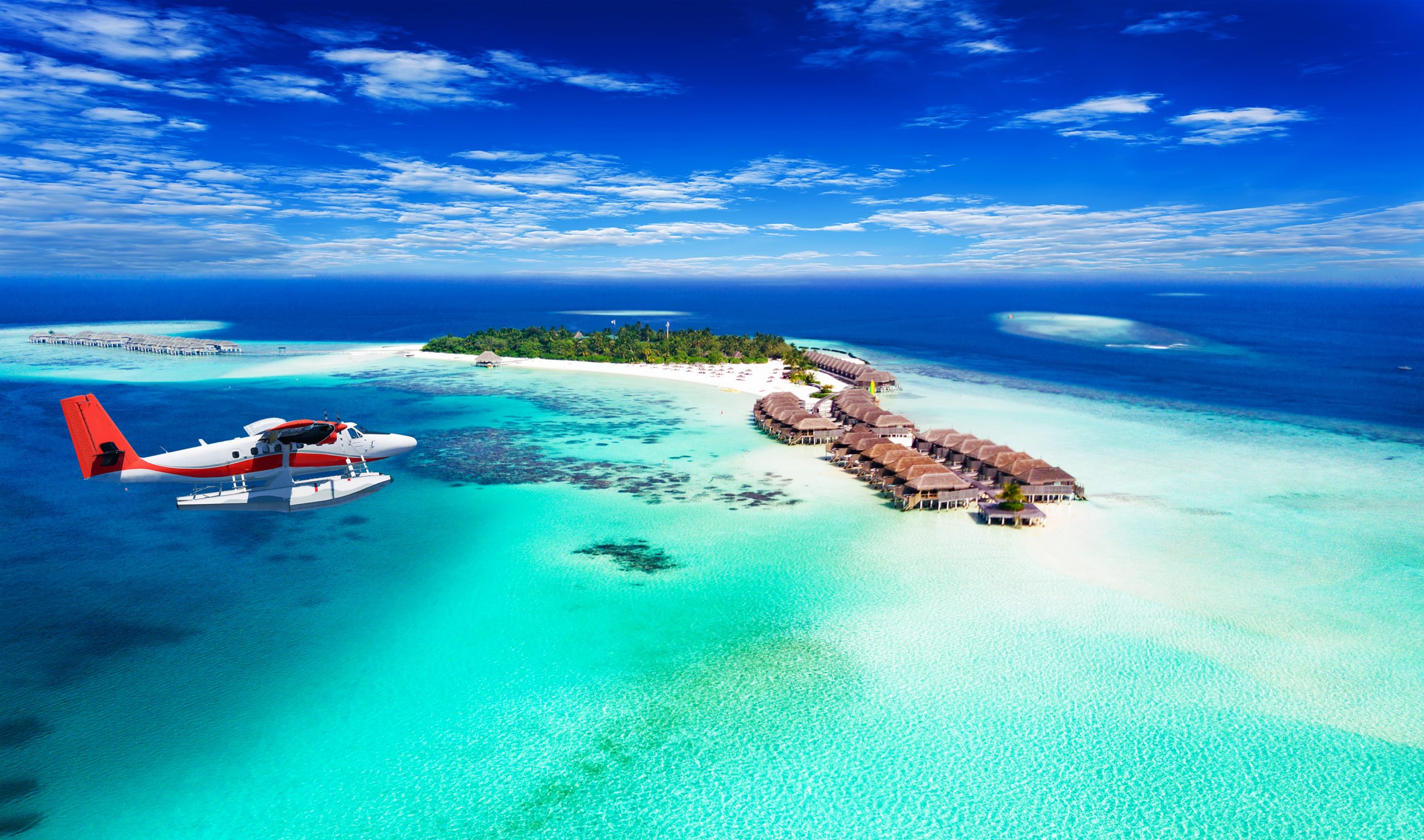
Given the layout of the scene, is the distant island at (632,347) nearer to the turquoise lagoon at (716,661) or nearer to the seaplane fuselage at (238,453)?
the turquoise lagoon at (716,661)

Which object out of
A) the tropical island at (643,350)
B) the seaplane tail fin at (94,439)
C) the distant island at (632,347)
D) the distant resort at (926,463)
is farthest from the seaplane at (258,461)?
the distant island at (632,347)

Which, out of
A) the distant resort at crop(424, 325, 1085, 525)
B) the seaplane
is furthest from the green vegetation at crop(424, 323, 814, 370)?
the seaplane

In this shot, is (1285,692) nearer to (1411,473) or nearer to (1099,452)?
(1099,452)

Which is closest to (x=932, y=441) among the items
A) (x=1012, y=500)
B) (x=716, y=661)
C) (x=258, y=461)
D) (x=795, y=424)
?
(x=795, y=424)

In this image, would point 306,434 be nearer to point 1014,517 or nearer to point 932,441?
point 1014,517

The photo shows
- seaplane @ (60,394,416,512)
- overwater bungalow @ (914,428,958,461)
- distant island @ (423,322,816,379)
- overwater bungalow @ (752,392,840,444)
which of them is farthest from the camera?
distant island @ (423,322,816,379)

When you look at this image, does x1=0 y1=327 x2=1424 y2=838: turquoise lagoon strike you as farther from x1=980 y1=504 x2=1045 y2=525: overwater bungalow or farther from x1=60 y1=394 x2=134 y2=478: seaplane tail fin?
x1=60 y1=394 x2=134 y2=478: seaplane tail fin
